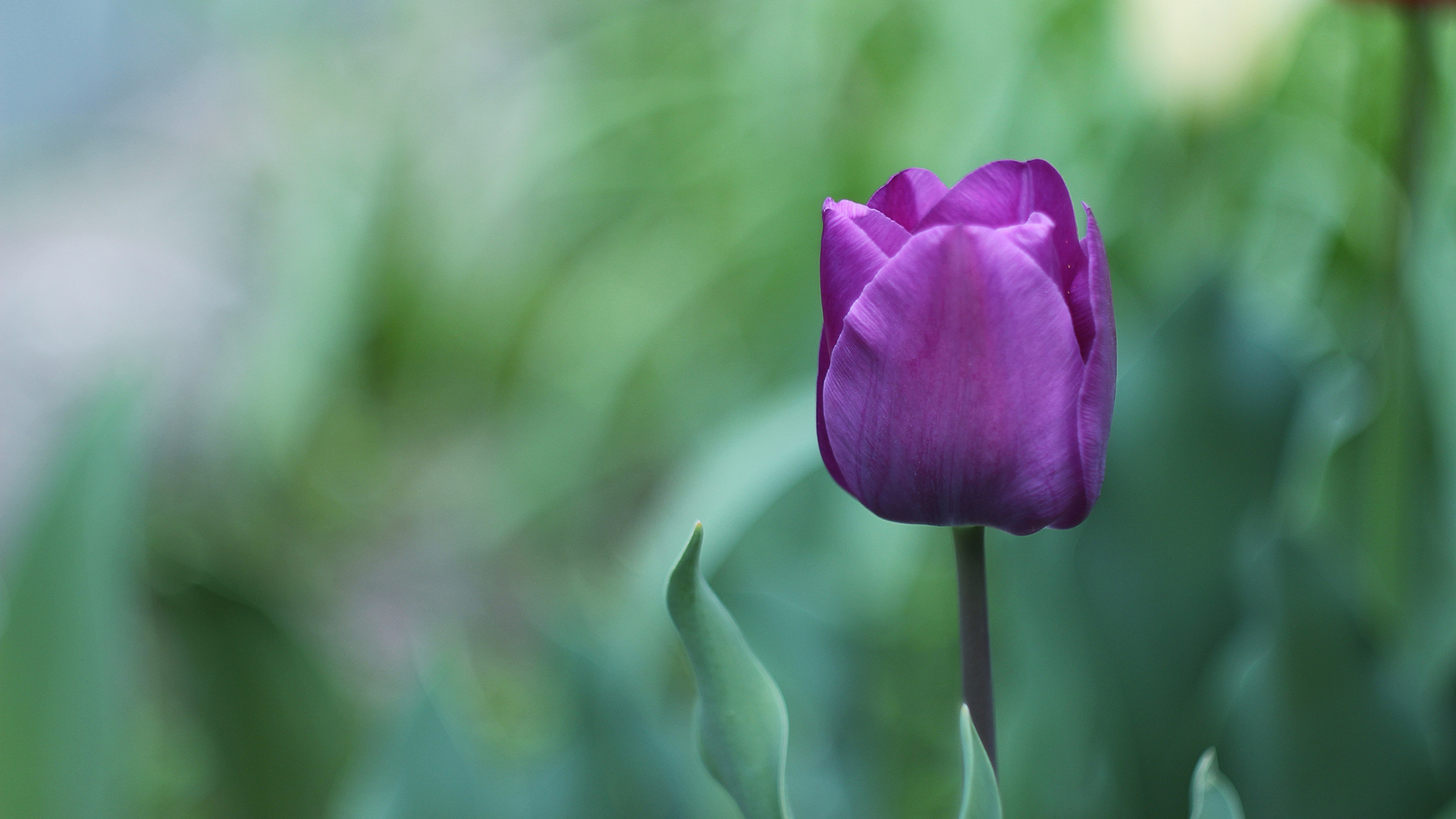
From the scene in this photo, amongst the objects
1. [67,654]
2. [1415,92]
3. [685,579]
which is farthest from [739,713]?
[1415,92]

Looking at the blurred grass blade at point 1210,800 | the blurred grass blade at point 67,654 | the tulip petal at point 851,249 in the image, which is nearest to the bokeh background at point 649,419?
the blurred grass blade at point 67,654

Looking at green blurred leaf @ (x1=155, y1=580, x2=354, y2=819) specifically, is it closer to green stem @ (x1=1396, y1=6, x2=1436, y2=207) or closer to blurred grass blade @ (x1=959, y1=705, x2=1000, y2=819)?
blurred grass blade @ (x1=959, y1=705, x2=1000, y2=819)

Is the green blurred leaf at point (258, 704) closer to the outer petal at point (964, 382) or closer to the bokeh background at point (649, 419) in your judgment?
the bokeh background at point (649, 419)

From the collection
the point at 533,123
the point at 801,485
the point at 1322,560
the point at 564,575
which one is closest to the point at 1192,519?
the point at 1322,560

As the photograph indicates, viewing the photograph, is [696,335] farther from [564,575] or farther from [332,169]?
[332,169]

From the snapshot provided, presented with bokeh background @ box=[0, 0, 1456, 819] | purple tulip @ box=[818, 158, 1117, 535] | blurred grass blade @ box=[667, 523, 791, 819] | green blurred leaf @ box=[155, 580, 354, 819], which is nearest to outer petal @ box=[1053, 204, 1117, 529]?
purple tulip @ box=[818, 158, 1117, 535]
